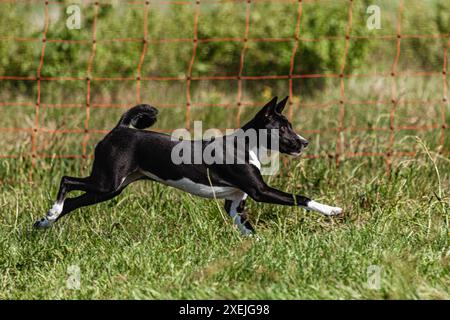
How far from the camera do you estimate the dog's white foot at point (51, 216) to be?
4793 mm

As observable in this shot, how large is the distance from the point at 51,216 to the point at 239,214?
0.97m

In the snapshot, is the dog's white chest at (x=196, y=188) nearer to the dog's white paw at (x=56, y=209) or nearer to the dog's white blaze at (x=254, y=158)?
the dog's white blaze at (x=254, y=158)

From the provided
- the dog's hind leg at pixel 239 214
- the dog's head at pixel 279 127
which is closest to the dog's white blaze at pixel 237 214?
the dog's hind leg at pixel 239 214

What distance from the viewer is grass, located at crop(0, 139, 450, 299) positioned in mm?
4266

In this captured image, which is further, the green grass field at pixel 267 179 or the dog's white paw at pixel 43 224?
the dog's white paw at pixel 43 224

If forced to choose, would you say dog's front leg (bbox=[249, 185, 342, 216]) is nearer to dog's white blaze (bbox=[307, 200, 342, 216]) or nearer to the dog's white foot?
dog's white blaze (bbox=[307, 200, 342, 216])

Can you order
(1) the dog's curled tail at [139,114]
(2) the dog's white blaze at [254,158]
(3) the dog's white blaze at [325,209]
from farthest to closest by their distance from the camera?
(1) the dog's curled tail at [139,114]
(2) the dog's white blaze at [254,158]
(3) the dog's white blaze at [325,209]

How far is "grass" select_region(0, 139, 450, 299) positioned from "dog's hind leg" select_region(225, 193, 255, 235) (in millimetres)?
97

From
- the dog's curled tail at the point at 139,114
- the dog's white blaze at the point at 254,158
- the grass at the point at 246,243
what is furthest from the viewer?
the dog's curled tail at the point at 139,114

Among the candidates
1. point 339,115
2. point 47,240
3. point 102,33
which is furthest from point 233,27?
point 47,240

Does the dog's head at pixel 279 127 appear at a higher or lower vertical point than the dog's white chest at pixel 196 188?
higher

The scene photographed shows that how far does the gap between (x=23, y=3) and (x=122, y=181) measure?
474cm

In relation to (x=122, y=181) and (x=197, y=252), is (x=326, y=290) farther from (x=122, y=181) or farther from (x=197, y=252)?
(x=122, y=181)

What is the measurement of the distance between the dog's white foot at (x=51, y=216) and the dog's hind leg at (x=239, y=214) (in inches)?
34.7
